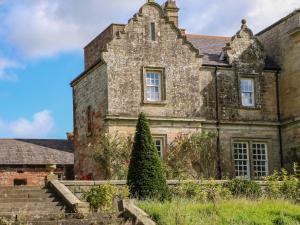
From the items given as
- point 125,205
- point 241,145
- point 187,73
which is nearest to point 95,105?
point 187,73

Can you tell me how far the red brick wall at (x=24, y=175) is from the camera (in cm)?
4762

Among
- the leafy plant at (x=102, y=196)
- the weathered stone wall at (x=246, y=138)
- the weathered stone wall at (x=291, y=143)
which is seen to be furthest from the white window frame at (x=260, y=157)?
the leafy plant at (x=102, y=196)

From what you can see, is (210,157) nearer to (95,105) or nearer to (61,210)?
(95,105)

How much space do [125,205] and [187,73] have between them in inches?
583

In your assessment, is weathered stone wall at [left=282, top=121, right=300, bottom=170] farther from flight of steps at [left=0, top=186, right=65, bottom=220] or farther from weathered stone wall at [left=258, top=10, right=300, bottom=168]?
flight of steps at [left=0, top=186, right=65, bottom=220]

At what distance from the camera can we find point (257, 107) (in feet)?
123

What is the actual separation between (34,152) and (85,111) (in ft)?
43.4

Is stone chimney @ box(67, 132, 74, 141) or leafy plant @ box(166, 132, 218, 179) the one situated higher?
stone chimney @ box(67, 132, 74, 141)

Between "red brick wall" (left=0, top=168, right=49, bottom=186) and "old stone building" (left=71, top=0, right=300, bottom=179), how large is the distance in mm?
9472

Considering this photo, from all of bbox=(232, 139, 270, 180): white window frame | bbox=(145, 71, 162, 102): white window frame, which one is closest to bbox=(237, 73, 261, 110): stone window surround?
bbox=(232, 139, 270, 180): white window frame

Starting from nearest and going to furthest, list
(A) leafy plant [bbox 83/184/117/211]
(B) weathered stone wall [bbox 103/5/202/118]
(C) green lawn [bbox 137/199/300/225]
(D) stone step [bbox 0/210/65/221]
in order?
(D) stone step [bbox 0/210/65/221] → (C) green lawn [bbox 137/199/300/225] → (A) leafy plant [bbox 83/184/117/211] → (B) weathered stone wall [bbox 103/5/202/118]

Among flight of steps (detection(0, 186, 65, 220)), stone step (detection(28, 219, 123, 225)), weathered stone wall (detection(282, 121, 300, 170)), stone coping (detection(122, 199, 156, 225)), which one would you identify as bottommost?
stone step (detection(28, 219, 123, 225))

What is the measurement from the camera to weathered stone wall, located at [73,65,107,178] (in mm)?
35219

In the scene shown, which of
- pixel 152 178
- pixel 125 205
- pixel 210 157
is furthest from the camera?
pixel 210 157
